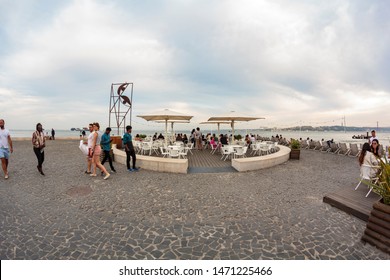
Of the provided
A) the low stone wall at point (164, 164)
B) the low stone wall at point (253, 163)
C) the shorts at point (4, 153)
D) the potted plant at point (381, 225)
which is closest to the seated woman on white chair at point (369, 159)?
the potted plant at point (381, 225)

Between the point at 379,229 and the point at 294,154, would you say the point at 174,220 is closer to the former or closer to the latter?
the point at 379,229

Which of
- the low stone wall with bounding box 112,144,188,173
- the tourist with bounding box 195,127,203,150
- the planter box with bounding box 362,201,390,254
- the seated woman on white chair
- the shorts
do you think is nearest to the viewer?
the planter box with bounding box 362,201,390,254

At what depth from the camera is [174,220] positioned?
3.84m

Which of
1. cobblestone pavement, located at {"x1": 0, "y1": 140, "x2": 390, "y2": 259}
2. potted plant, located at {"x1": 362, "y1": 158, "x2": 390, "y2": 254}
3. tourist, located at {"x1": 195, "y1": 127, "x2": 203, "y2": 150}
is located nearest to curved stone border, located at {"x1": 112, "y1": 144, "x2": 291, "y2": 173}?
cobblestone pavement, located at {"x1": 0, "y1": 140, "x2": 390, "y2": 259}

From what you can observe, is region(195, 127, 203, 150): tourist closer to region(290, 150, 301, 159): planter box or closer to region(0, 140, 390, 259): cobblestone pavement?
region(290, 150, 301, 159): planter box

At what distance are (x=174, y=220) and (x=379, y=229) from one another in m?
3.34

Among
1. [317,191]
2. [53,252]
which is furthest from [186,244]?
[317,191]

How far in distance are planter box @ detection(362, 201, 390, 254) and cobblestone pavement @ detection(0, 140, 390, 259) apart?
0.13m

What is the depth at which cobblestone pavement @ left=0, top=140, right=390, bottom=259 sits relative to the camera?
2.86 metres

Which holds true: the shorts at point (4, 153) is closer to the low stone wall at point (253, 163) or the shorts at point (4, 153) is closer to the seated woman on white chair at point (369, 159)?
the low stone wall at point (253, 163)

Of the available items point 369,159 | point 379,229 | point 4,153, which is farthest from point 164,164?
point 369,159

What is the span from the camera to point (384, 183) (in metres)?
3.21

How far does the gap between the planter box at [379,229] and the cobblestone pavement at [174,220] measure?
128 mm
